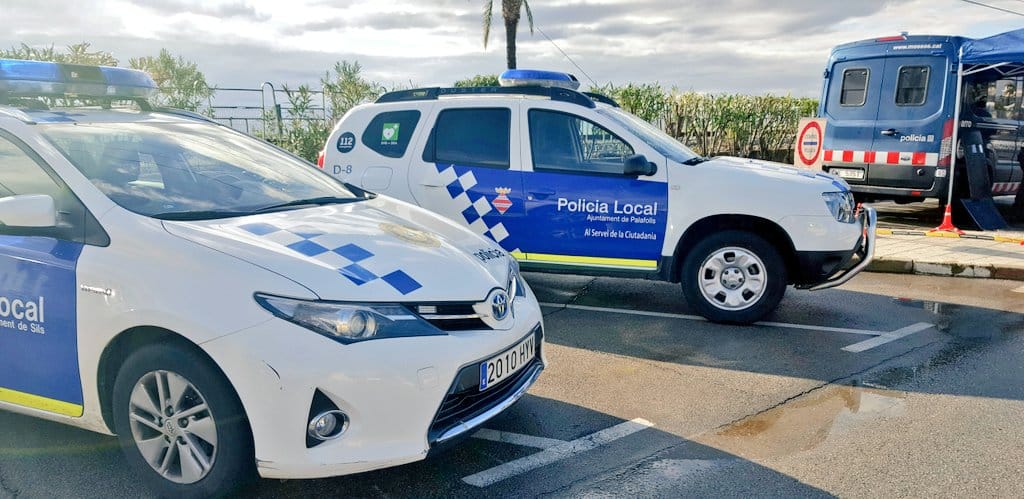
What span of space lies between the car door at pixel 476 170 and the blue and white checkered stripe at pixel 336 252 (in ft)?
10.2

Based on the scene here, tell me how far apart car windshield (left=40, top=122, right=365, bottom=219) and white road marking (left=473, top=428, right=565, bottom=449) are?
1389mm

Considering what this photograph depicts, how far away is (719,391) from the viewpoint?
4551 mm

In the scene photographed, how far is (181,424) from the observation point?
3.01 meters

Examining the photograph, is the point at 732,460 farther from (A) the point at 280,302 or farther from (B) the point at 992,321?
(B) the point at 992,321

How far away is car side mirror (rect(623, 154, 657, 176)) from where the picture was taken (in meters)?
5.89

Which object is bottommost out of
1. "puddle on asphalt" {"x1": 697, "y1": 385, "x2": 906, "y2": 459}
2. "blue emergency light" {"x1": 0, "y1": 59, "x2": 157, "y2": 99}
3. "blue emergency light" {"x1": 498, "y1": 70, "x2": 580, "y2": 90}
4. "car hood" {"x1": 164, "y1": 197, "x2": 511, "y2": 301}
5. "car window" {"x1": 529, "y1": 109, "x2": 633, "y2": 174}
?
"puddle on asphalt" {"x1": 697, "y1": 385, "x2": 906, "y2": 459}

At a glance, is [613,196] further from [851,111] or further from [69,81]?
[851,111]

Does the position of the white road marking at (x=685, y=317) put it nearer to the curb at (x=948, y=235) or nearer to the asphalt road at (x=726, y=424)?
the asphalt road at (x=726, y=424)

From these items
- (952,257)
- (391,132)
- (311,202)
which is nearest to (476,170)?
(391,132)

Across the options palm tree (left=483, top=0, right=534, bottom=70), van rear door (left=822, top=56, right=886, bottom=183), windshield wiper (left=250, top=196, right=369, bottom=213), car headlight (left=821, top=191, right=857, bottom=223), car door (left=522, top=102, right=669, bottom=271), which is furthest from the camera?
palm tree (left=483, top=0, right=534, bottom=70)

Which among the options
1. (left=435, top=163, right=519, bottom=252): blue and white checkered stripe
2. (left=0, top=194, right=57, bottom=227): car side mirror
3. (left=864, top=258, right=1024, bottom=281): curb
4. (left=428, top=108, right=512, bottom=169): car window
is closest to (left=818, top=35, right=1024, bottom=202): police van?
(left=864, top=258, right=1024, bottom=281): curb

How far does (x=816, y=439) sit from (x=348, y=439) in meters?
2.29

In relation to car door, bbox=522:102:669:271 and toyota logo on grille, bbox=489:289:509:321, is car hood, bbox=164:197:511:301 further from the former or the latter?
car door, bbox=522:102:669:271

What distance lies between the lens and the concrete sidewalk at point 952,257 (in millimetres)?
8023
